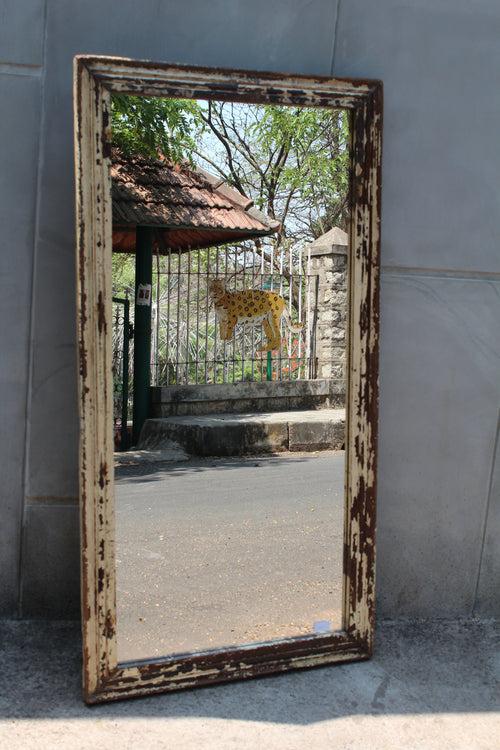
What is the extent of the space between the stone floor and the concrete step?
2.59 ft

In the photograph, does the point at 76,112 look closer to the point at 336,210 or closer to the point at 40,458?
the point at 336,210

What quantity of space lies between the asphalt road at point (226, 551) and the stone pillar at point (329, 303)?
1.07 feet

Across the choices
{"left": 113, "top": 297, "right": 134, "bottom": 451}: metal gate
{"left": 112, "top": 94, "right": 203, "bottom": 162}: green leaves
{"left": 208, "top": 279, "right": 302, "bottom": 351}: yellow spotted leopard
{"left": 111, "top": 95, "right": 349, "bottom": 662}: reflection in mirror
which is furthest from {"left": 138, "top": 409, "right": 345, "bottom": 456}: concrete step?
{"left": 112, "top": 94, "right": 203, "bottom": 162}: green leaves

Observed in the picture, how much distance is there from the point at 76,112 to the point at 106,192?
0.26 m

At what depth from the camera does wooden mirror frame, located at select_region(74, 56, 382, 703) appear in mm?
2809

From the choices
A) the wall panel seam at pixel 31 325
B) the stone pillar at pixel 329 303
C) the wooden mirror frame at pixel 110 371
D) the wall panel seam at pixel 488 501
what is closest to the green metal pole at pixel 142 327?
the wooden mirror frame at pixel 110 371

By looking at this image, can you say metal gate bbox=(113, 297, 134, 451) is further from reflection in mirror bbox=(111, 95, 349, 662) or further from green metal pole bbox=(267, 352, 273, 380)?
green metal pole bbox=(267, 352, 273, 380)

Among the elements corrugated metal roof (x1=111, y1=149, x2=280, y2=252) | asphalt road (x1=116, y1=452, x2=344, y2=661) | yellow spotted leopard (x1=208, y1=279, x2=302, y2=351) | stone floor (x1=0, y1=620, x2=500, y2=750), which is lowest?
stone floor (x1=0, y1=620, x2=500, y2=750)

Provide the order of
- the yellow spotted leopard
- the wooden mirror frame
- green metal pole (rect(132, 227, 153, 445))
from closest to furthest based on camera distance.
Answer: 1. the wooden mirror frame
2. green metal pole (rect(132, 227, 153, 445))
3. the yellow spotted leopard

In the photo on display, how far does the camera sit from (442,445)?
3.50 meters

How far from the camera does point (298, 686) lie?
302cm

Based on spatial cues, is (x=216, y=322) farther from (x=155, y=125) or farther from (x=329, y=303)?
(x=155, y=125)

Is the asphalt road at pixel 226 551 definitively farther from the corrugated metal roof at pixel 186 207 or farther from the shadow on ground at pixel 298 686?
the corrugated metal roof at pixel 186 207

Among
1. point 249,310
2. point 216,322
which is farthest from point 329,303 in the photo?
point 216,322
